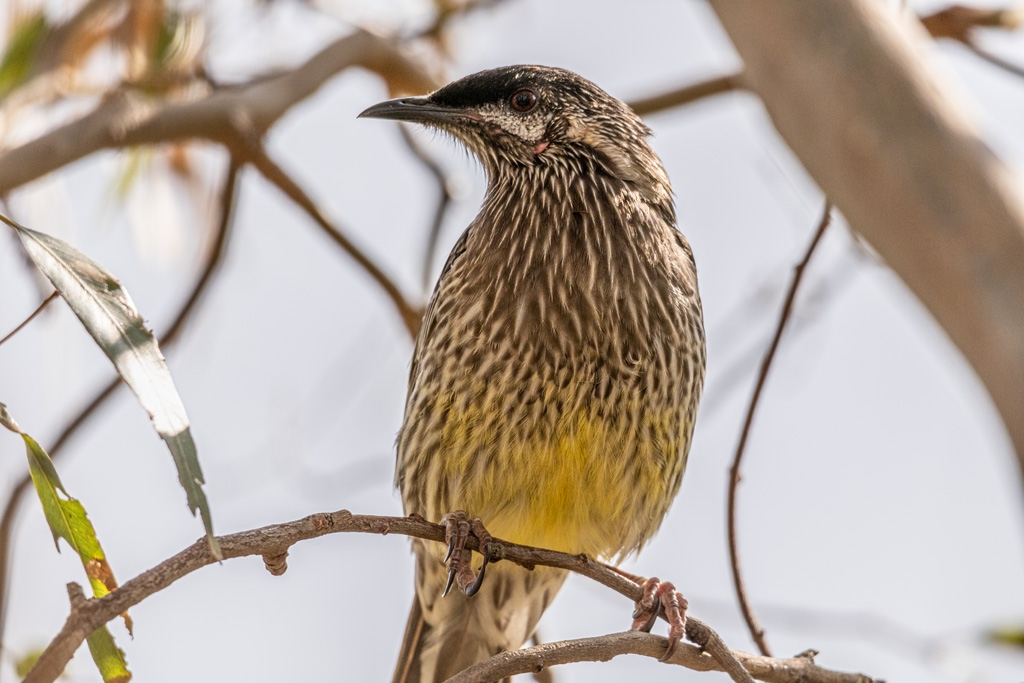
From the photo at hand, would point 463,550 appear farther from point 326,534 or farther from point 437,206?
point 437,206

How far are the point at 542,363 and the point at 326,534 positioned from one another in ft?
3.27

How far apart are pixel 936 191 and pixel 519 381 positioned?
1610 millimetres

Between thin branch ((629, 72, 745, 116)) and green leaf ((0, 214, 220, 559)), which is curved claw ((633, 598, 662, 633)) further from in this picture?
thin branch ((629, 72, 745, 116))

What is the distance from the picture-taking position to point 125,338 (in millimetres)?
1959

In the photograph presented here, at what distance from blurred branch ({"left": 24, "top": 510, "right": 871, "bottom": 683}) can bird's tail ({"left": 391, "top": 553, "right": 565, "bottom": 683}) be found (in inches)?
31.3

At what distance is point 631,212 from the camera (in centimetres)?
330

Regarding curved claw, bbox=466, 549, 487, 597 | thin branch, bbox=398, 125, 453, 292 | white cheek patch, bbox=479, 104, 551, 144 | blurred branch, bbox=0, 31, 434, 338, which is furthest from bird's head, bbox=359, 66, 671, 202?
curved claw, bbox=466, 549, 487, 597

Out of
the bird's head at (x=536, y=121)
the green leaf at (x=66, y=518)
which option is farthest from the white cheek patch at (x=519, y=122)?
the green leaf at (x=66, y=518)

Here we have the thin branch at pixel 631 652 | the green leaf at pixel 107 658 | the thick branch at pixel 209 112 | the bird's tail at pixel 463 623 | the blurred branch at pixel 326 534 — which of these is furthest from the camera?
the bird's tail at pixel 463 623

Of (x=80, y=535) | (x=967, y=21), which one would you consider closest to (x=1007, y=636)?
(x=967, y=21)

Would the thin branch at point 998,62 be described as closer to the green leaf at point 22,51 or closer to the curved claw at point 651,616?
the curved claw at point 651,616

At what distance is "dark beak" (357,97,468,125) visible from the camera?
10.9 ft

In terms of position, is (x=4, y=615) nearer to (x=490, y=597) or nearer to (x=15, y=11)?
(x=490, y=597)

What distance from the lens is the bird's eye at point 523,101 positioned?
340 cm
